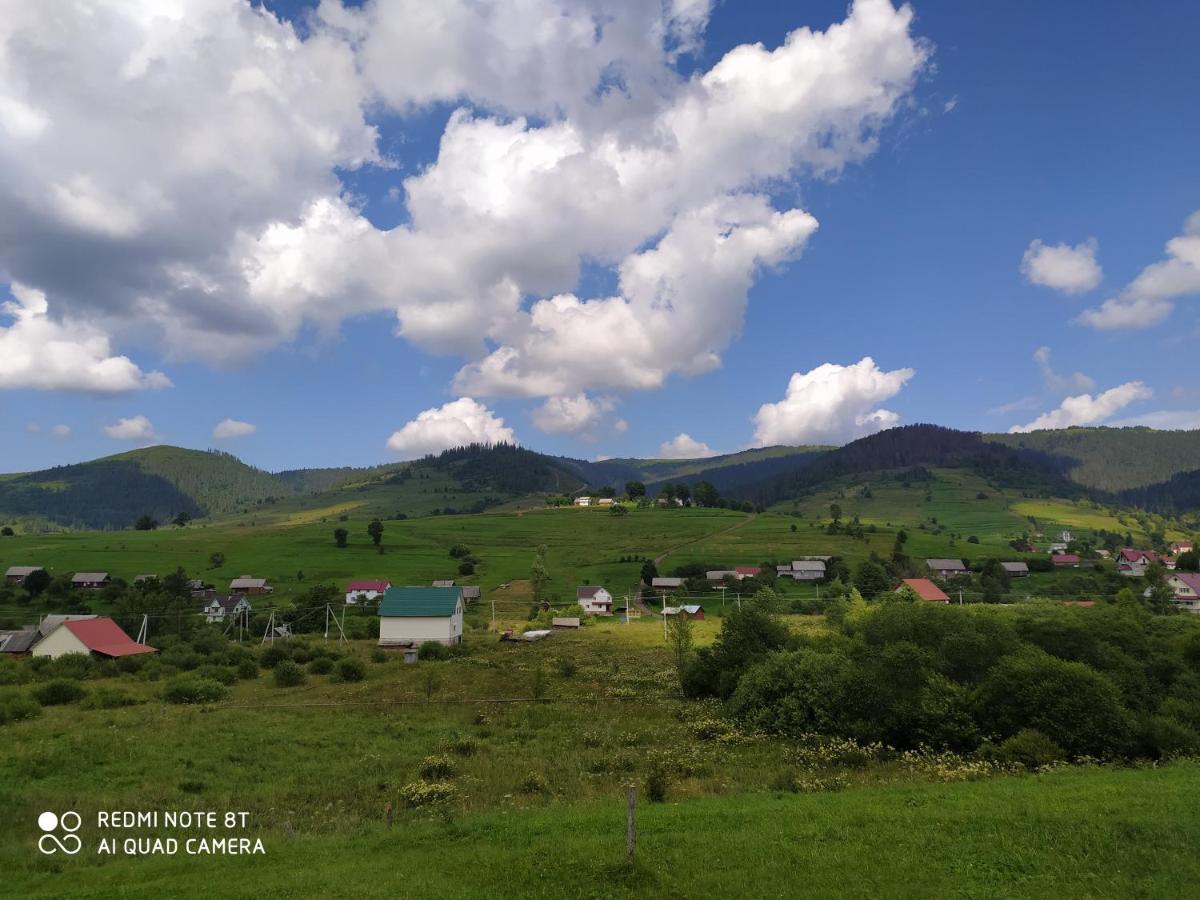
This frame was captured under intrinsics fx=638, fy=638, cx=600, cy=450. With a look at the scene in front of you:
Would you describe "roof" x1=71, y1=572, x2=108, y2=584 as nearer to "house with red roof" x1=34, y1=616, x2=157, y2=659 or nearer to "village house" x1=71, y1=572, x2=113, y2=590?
"village house" x1=71, y1=572, x2=113, y2=590

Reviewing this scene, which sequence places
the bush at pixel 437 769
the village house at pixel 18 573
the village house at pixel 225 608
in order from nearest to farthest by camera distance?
the bush at pixel 437 769
the village house at pixel 225 608
the village house at pixel 18 573

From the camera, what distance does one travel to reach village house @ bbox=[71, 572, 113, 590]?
335ft

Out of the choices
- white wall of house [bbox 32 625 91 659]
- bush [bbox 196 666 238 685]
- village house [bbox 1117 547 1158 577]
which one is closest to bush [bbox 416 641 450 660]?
bush [bbox 196 666 238 685]

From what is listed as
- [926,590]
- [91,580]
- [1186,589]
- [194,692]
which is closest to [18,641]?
[194,692]

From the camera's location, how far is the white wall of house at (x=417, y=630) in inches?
2648

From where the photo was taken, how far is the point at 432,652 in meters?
59.1

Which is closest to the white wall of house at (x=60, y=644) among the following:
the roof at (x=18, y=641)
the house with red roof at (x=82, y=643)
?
the house with red roof at (x=82, y=643)

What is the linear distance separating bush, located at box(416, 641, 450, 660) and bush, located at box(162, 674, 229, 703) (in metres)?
19.2

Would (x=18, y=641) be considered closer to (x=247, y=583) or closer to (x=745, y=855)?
(x=247, y=583)

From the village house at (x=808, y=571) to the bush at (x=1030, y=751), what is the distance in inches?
3900

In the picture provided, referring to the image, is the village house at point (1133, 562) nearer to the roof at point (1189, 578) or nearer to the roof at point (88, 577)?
the roof at point (1189, 578)

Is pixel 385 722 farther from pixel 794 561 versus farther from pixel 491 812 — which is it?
pixel 794 561

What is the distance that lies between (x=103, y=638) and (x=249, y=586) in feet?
176

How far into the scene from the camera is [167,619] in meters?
71.6
